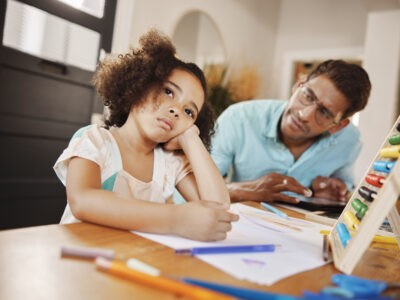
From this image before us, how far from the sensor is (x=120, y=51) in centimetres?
276

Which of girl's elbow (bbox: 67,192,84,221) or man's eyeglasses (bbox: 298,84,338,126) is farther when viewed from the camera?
man's eyeglasses (bbox: 298,84,338,126)

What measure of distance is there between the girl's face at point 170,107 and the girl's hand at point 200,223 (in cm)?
33

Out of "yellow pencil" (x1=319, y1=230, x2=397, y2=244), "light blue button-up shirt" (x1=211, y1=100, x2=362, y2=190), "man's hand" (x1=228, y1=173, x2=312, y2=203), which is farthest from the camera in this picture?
"light blue button-up shirt" (x1=211, y1=100, x2=362, y2=190)

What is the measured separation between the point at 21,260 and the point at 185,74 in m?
0.66

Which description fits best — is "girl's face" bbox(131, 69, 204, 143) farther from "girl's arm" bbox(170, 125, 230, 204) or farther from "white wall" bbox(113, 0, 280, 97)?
"white wall" bbox(113, 0, 280, 97)

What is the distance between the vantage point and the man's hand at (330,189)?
5.00ft

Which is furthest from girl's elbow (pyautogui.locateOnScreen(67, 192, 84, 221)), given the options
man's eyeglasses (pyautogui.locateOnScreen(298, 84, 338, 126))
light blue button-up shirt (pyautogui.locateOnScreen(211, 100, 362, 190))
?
man's eyeglasses (pyautogui.locateOnScreen(298, 84, 338, 126))

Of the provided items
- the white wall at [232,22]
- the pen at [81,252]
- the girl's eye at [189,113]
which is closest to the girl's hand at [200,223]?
the pen at [81,252]

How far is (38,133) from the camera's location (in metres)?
2.40

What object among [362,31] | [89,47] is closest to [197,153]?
[89,47]

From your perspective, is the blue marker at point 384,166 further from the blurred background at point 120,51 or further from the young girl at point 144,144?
the blurred background at point 120,51

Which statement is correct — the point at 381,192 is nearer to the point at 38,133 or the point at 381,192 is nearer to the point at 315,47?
the point at 38,133

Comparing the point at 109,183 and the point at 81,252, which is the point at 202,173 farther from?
the point at 81,252

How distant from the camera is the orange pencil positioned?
35 cm
